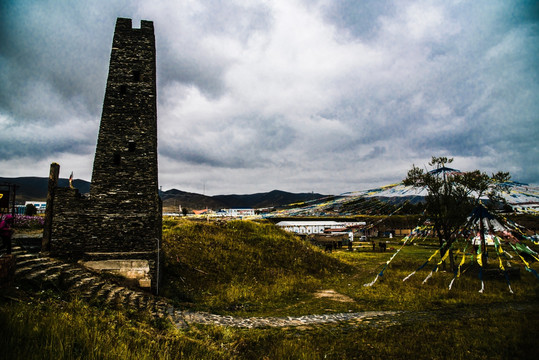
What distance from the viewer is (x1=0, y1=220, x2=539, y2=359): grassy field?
18.6 feet

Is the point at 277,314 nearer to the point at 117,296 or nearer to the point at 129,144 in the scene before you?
the point at 117,296

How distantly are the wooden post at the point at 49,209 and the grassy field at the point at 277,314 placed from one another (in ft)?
17.4

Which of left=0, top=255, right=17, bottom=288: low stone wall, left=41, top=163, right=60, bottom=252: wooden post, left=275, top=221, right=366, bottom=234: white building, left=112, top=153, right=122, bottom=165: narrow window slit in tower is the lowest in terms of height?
left=275, top=221, right=366, bottom=234: white building

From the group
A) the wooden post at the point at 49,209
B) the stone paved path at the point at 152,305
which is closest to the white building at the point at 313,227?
the stone paved path at the point at 152,305

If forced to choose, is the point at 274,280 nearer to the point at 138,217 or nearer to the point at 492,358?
the point at 138,217

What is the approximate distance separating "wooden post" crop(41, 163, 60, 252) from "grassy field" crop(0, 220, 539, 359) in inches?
208

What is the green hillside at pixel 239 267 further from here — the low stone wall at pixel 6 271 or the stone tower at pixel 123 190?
the low stone wall at pixel 6 271

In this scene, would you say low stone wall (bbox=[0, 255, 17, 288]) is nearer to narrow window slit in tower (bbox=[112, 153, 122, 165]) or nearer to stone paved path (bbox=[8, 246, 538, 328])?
stone paved path (bbox=[8, 246, 538, 328])

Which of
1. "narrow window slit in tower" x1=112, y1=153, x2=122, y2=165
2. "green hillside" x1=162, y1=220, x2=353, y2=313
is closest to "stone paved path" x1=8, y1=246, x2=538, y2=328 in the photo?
"green hillside" x1=162, y1=220, x2=353, y2=313

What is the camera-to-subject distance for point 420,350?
755cm

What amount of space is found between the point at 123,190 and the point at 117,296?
525 centimetres

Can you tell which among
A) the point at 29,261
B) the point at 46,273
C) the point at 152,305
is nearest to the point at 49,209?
the point at 29,261

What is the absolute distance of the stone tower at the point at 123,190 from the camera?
1273 cm

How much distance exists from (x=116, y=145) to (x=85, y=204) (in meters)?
3.13
